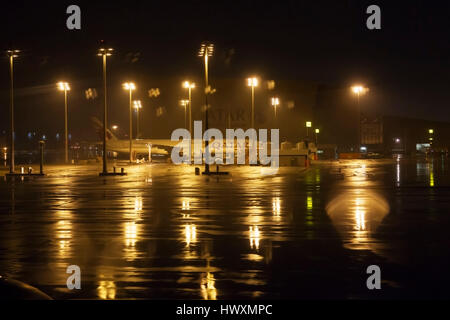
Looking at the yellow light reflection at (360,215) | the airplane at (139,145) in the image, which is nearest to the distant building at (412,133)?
the airplane at (139,145)

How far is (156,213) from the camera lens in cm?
2014

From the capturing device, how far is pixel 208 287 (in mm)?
9281

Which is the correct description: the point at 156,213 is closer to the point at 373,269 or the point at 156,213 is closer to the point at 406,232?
the point at 406,232

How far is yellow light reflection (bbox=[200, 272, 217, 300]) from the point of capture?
342 inches

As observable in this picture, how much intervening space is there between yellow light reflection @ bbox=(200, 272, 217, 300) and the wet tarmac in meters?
0.01

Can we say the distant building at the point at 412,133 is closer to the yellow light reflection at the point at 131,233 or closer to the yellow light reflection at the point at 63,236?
the yellow light reflection at the point at 131,233

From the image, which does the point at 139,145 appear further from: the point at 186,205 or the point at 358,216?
the point at 358,216

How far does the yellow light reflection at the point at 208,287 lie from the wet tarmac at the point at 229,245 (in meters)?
0.01

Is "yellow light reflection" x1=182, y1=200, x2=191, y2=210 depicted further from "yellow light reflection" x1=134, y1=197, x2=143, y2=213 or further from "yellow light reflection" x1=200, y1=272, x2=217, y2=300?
"yellow light reflection" x1=200, y1=272, x2=217, y2=300

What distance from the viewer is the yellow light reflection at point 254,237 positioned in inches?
530

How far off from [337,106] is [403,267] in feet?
443

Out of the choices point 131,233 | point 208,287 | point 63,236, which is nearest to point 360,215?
point 131,233

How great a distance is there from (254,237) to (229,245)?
130 cm
